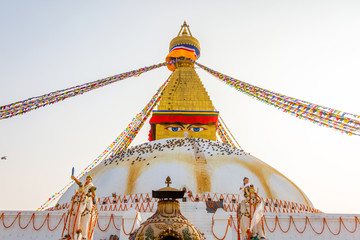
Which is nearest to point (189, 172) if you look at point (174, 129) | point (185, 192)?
point (185, 192)

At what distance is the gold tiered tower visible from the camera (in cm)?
1741

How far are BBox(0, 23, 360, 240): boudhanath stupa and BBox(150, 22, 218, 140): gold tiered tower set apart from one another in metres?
0.05

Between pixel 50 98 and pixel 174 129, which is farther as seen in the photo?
pixel 174 129

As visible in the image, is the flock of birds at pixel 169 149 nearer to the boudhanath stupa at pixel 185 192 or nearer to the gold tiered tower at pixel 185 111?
the boudhanath stupa at pixel 185 192

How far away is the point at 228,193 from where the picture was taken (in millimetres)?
11625

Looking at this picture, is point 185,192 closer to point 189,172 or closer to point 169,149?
point 189,172

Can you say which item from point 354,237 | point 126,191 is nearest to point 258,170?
point 354,237

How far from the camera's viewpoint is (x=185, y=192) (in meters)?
11.4

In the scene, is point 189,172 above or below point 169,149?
below

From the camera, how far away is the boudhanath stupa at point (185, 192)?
354 inches

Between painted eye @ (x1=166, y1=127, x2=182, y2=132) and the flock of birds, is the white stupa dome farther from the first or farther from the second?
painted eye @ (x1=166, y1=127, x2=182, y2=132)

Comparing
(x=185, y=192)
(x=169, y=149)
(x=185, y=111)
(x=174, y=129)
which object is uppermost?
(x=185, y=111)

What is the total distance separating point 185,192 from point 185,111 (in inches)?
264

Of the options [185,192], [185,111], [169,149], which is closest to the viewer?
[185,192]
